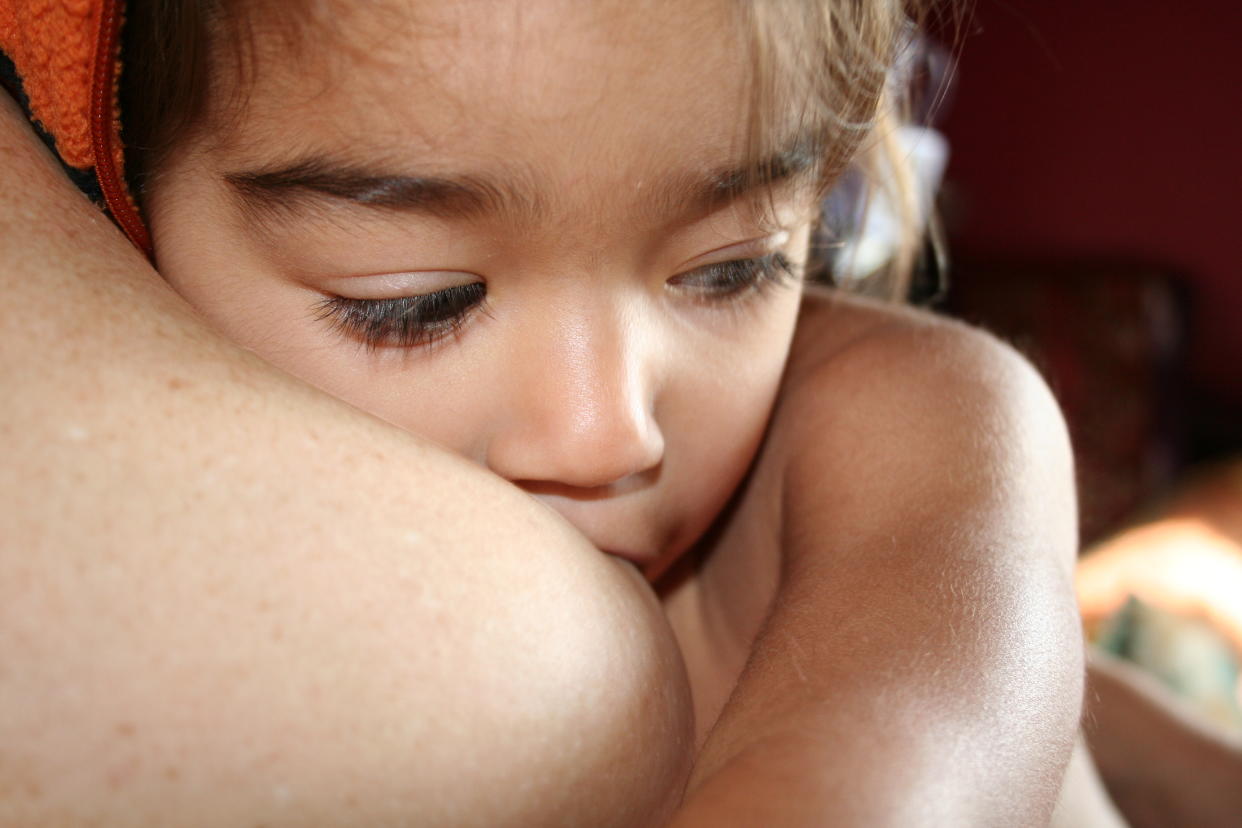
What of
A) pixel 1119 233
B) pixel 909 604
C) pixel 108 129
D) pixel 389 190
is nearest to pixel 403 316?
pixel 389 190

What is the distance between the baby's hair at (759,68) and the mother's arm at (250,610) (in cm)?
10

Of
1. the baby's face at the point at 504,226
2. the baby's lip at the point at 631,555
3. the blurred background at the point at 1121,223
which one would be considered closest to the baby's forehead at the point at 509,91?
the baby's face at the point at 504,226

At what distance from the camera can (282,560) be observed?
17.5 inches

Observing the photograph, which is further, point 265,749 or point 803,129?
point 803,129

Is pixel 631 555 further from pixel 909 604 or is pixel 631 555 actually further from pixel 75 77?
pixel 75 77

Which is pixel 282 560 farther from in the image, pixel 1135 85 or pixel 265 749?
pixel 1135 85

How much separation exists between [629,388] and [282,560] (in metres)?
0.22

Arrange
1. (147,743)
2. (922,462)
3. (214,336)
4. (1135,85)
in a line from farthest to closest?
(1135,85), (922,462), (214,336), (147,743)

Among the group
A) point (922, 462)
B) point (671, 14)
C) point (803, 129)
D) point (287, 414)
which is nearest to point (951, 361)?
point (922, 462)

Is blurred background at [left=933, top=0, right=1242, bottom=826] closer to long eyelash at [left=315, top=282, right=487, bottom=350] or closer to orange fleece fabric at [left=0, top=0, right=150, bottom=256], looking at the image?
long eyelash at [left=315, top=282, right=487, bottom=350]

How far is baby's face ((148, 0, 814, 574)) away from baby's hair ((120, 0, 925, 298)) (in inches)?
0.5

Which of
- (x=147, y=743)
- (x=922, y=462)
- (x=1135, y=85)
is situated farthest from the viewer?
(x=1135, y=85)

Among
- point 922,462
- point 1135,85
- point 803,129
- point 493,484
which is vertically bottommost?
point 1135,85

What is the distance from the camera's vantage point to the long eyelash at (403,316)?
1.97ft
